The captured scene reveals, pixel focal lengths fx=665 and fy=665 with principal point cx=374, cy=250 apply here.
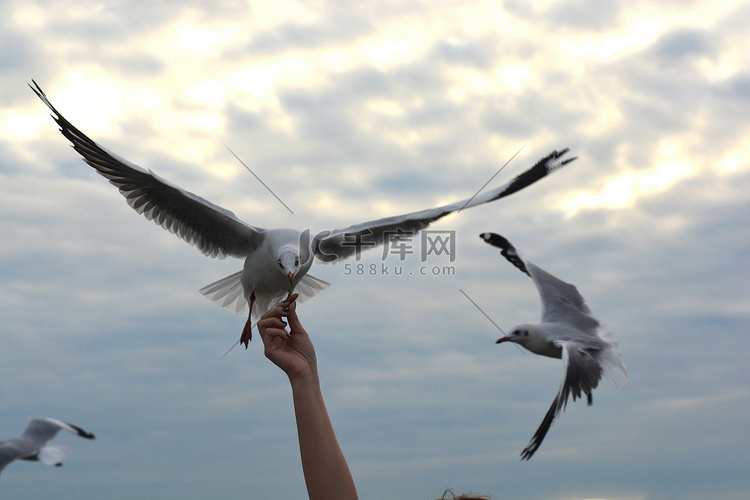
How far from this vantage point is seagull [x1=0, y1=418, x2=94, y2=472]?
1.30 meters

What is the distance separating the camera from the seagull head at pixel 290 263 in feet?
11.3

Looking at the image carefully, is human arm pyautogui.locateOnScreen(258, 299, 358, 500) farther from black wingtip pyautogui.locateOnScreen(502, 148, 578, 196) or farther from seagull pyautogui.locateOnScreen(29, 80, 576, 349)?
black wingtip pyautogui.locateOnScreen(502, 148, 578, 196)

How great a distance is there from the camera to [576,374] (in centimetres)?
261

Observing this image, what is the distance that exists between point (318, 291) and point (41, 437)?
3528mm

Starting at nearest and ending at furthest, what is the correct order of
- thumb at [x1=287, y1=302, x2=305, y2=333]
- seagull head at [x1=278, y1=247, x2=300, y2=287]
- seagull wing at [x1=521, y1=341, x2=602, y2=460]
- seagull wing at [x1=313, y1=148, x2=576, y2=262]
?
seagull wing at [x1=521, y1=341, x2=602, y2=460]
thumb at [x1=287, y1=302, x2=305, y2=333]
seagull head at [x1=278, y1=247, x2=300, y2=287]
seagull wing at [x1=313, y1=148, x2=576, y2=262]

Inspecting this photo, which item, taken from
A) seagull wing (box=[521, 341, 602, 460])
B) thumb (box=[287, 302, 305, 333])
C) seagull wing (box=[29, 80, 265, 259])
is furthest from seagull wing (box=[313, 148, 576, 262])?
seagull wing (box=[521, 341, 602, 460])

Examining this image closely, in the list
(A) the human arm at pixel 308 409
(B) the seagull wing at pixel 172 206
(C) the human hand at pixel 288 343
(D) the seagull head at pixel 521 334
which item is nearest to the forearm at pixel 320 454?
(A) the human arm at pixel 308 409

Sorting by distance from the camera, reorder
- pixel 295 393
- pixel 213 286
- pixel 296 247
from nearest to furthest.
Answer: pixel 295 393 < pixel 296 247 < pixel 213 286

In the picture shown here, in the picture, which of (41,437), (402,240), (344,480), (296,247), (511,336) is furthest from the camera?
(402,240)

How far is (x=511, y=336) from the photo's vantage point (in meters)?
A: 2.70

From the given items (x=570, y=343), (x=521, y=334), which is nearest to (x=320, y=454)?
(x=521, y=334)

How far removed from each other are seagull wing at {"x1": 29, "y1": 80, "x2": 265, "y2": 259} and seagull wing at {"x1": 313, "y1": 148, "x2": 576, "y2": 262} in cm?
46

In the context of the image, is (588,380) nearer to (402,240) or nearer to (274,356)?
(274,356)

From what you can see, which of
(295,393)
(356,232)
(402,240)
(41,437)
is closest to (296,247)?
(356,232)
